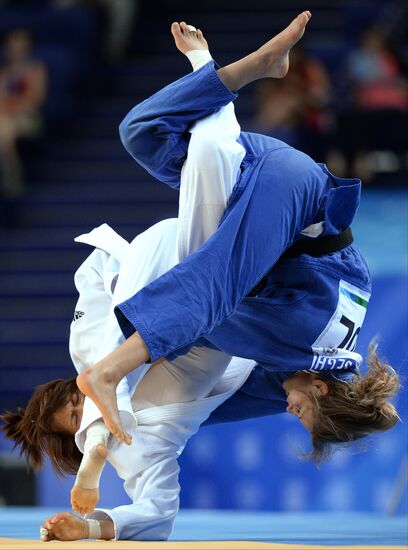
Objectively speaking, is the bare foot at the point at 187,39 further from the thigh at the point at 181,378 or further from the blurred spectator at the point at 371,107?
the blurred spectator at the point at 371,107

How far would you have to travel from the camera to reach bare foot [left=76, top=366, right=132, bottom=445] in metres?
2.96

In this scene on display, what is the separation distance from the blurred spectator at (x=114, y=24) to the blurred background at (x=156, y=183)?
0.04 ft

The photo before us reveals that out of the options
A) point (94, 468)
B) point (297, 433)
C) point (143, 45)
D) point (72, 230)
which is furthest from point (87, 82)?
point (94, 468)

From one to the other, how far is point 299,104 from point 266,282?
392 centimetres

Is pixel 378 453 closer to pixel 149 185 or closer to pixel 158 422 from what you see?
pixel 158 422

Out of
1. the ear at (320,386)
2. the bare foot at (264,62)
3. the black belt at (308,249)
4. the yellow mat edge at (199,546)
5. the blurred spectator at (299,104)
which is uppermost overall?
the bare foot at (264,62)

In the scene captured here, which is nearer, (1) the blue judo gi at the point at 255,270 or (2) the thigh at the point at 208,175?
(1) the blue judo gi at the point at 255,270

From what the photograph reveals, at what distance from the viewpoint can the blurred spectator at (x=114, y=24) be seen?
8758 mm

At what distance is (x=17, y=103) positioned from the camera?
311 inches

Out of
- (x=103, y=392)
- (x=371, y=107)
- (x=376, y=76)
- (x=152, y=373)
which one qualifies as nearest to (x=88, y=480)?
(x=103, y=392)

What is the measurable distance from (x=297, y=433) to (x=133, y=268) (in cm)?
181

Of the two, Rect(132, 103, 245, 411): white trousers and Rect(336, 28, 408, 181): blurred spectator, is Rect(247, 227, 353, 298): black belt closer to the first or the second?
Rect(132, 103, 245, 411): white trousers

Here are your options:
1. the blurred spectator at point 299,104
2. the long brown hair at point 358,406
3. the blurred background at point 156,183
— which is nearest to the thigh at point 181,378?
the long brown hair at point 358,406

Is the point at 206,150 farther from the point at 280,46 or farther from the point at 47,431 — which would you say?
the point at 47,431
